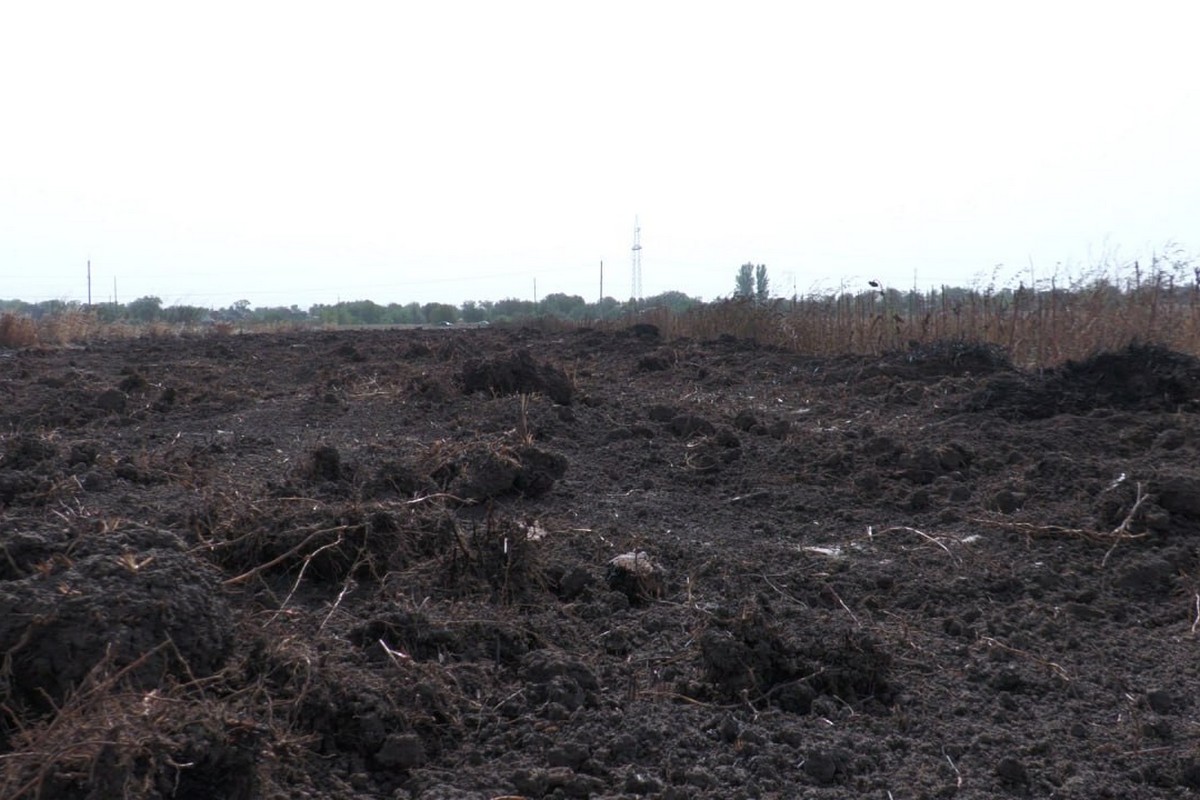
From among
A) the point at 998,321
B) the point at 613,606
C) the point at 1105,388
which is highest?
the point at 998,321

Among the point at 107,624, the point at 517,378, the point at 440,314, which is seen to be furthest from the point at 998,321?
the point at 440,314

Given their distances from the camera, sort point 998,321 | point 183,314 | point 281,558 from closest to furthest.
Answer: point 281,558, point 998,321, point 183,314

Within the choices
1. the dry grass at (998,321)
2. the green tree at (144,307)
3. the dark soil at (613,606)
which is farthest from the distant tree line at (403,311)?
the dark soil at (613,606)

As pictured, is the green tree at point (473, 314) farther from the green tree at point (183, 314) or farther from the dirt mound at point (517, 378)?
the dirt mound at point (517, 378)

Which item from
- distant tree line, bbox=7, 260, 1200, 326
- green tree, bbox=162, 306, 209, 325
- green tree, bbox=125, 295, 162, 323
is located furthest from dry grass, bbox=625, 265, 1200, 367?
green tree, bbox=125, 295, 162, 323

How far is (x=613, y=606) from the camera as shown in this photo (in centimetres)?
365

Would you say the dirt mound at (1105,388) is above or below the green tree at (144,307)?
below

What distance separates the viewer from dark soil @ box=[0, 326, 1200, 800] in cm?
246

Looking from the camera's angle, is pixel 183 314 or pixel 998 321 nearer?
pixel 998 321

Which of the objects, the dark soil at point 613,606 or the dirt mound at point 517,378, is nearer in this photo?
the dark soil at point 613,606

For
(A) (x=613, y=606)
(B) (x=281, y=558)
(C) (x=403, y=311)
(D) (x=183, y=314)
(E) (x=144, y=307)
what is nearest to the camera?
(B) (x=281, y=558)

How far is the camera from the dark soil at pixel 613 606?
2465mm

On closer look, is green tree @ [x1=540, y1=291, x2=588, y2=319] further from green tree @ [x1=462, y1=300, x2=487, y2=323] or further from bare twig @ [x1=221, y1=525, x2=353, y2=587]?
bare twig @ [x1=221, y1=525, x2=353, y2=587]

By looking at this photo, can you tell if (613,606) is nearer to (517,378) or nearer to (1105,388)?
(517,378)
